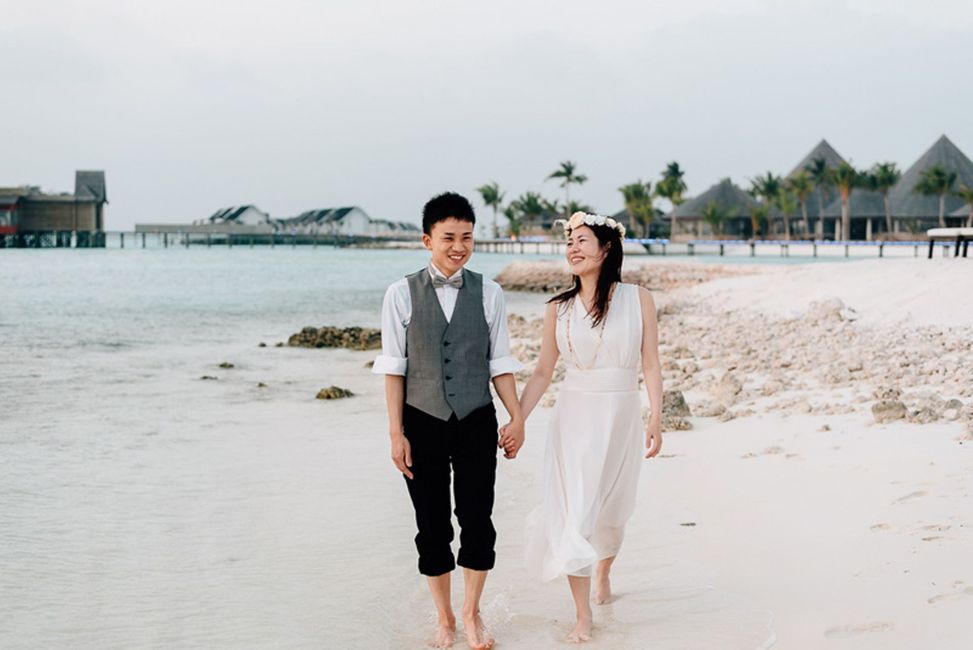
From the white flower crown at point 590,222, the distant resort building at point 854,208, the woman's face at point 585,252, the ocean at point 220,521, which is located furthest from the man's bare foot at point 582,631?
the distant resort building at point 854,208

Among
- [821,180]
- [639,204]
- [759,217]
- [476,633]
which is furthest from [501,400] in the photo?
[639,204]

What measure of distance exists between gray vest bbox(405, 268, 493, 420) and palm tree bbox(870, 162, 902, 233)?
7188cm

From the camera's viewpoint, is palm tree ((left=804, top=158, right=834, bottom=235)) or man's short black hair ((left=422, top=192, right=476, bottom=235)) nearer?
man's short black hair ((left=422, top=192, right=476, bottom=235))

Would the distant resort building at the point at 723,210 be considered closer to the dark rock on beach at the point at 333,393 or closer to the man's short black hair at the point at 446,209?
the dark rock on beach at the point at 333,393

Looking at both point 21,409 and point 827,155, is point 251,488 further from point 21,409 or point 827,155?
point 827,155

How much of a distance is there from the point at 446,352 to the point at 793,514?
265cm

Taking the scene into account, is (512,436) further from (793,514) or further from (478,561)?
(793,514)

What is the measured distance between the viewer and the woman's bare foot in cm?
427

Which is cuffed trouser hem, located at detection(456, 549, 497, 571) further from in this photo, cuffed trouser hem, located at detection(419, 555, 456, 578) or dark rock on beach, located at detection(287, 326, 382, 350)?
dark rock on beach, located at detection(287, 326, 382, 350)

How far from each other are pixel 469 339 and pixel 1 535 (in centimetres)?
401

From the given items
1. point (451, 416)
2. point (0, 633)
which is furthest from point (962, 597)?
point (0, 633)

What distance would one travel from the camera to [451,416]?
3.65 meters

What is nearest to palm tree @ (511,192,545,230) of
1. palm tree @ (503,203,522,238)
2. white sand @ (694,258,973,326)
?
palm tree @ (503,203,522,238)

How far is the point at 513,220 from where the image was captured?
409ft
